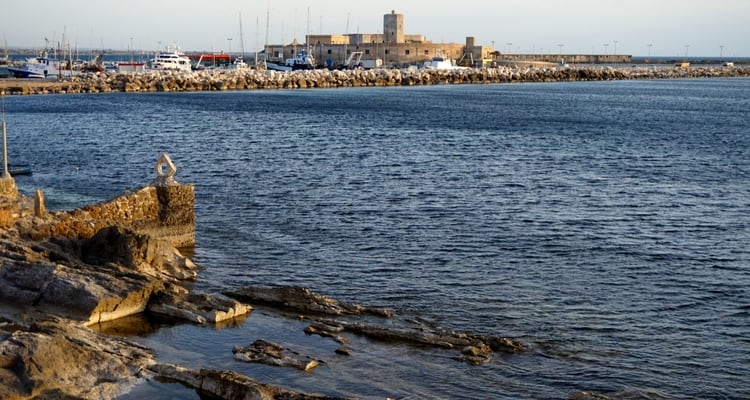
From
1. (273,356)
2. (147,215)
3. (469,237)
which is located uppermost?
(147,215)

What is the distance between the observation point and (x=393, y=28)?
492 feet

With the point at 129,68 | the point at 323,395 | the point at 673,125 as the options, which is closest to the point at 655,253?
the point at 323,395

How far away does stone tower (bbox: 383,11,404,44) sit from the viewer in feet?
489

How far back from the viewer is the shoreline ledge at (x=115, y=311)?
1186 cm

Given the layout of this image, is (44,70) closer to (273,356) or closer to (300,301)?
(300,301)

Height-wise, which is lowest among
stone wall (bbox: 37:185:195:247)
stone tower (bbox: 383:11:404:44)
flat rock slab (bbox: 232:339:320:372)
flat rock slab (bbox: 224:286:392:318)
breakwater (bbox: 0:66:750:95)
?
flat rock slab (bbox: 232:339:320:372)

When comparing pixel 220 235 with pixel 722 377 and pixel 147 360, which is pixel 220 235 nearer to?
pixel 147 360

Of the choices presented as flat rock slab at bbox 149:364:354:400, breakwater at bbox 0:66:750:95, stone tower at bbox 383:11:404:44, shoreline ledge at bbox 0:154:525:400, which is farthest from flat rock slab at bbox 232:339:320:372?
stone tower at bbox 383:11:404:44

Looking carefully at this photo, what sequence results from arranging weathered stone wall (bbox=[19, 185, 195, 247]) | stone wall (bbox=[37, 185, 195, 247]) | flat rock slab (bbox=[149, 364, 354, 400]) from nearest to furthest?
flat rock slab (bbox=[149, 364, 354, 400]), weathered stone wall (bbox=[19, 185, 195, 247]), stone wall (bbox=[37, 185, 195, 247])

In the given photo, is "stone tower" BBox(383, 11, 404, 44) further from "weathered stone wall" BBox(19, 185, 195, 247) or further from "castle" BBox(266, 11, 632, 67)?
"weathered stone wall" BBox(19, 185, 195, 247)

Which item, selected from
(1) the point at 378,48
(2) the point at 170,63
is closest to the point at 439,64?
(1) the point at 378,48

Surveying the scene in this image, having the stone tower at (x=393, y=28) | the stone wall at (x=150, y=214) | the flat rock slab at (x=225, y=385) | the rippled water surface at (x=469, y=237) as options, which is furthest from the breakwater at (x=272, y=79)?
the flat rock slab at (x=225, y=385)

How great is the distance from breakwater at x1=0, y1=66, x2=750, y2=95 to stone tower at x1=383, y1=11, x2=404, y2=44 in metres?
24.1

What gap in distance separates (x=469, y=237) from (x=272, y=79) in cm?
7814
